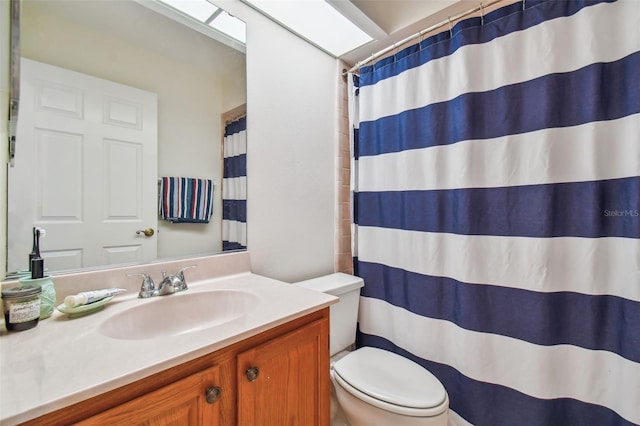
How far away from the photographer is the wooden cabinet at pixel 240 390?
0.50m

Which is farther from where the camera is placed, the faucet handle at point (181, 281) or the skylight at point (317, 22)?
the skylight at point (317, 22)

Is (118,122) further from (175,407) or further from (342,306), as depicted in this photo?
(342,306)

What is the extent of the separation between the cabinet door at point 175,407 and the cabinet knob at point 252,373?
0.07m

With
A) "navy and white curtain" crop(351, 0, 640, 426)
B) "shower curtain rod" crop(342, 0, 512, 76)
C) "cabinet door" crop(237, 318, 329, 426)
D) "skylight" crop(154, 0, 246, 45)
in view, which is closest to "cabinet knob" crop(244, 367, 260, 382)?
"cabinet door" crop(237, 318, 329, 426)

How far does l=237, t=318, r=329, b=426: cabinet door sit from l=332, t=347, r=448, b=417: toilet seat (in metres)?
0.20

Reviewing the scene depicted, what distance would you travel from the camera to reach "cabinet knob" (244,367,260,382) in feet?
2.23

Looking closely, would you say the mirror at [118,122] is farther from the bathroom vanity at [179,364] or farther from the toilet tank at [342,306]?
the toilet tank at [342,306]

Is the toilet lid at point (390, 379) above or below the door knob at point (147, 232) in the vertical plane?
below

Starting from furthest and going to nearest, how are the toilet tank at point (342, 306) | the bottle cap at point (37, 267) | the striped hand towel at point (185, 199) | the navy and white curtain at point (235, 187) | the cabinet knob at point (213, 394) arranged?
1. the toilet tank at point (342, 306)
2. the navy and white curtain at point (235, 187)
3. the striped hand towel at point (185, 199)
4. the bottle cap at point (37, 267)
5. the cabinet knob at point (213, 394)

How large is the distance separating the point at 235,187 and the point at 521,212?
3.91 feet

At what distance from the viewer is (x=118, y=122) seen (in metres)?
0.95

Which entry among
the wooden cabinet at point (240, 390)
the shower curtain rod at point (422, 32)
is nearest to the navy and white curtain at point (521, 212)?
the shower curtain rod at point (422, 32)

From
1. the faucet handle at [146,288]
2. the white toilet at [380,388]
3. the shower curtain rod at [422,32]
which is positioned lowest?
the white toilet at [380,388]

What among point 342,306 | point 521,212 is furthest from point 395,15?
point 342,306
